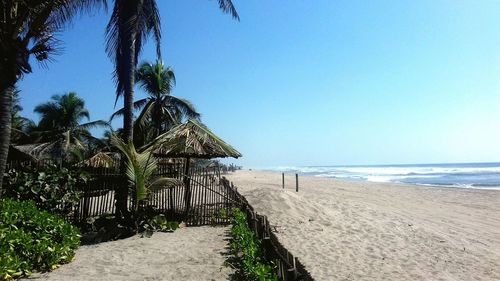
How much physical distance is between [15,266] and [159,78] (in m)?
20.4

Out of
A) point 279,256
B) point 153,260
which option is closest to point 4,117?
point 153,260

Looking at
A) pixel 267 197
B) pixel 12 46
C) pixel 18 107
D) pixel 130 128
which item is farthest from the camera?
pixel 18 107

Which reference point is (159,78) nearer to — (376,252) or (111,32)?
(111,32)

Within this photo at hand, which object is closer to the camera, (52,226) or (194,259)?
(52,226)

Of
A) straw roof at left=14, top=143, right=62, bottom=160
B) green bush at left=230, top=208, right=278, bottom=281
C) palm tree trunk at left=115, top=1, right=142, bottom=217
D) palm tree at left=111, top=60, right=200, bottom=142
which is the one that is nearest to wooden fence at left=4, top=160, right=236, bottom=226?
palm tree trunk at left=115, top=1, right=142, bottom=217

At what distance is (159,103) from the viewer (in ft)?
80.5

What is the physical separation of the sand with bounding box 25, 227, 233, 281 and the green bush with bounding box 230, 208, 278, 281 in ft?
1.10

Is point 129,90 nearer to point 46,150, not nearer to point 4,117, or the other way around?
point 4,117

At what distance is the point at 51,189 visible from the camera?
830 centimetres

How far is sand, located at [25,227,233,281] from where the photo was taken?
585 centimetres

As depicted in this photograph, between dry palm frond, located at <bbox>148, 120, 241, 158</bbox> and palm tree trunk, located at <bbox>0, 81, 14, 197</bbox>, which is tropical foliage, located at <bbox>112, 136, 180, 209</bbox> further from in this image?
palm tree trunk, located at <bbox>0, 81, 14, 197</bbox>

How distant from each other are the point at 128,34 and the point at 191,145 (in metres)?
3.43

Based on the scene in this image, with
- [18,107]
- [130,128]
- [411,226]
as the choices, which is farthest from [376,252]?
[18,107]

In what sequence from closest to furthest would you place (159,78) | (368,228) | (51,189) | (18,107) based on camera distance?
(51,189) < (368,228) < (159,78) < (18,107)
